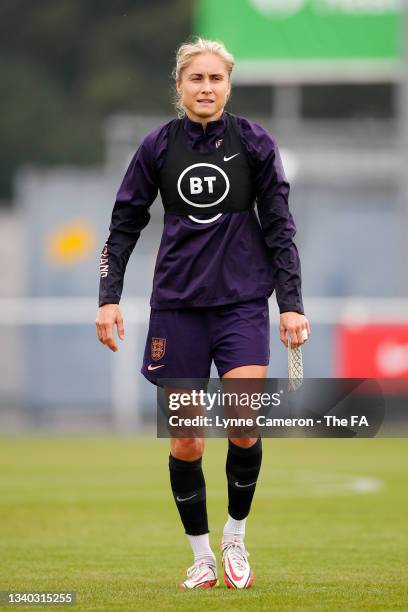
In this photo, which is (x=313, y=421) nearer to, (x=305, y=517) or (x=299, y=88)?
(x=305, y=517)

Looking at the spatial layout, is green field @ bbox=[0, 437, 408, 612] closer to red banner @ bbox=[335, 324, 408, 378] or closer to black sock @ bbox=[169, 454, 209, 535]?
black sock @ bbox=[169, 454, 209, 535]

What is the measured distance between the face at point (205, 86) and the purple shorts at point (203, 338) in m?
0.74

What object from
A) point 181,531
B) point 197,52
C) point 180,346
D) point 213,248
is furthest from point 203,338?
point 181,531

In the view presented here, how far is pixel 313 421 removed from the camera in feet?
18.9

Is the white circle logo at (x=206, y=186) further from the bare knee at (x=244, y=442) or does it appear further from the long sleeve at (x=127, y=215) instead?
the bare knee at (x=244, y=442)

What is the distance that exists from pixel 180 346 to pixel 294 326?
450 mm

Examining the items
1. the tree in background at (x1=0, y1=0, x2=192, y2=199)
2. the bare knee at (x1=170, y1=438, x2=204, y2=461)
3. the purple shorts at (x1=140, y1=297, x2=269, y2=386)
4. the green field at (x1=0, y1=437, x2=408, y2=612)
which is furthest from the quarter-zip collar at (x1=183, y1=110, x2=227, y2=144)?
the tree in background at (x1=0, y1=0, x2=192, y2=199)

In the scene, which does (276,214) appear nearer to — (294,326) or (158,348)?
(294,326)

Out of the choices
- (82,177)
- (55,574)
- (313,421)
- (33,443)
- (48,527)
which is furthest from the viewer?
(82,177)

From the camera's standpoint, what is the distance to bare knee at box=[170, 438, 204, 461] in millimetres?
5941

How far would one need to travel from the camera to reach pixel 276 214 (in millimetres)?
5887

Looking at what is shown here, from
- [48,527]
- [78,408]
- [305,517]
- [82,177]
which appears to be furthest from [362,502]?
[82,177]

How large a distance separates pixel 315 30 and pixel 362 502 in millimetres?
12972

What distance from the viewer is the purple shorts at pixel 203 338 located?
231 inches
